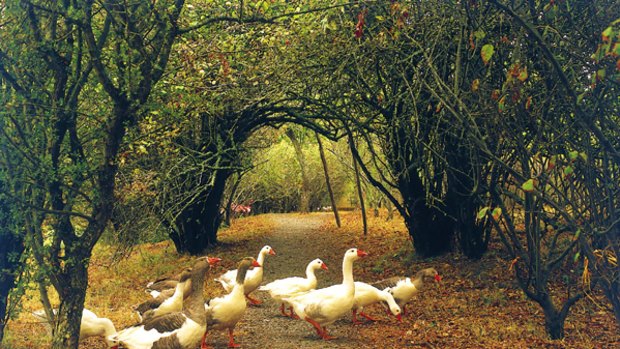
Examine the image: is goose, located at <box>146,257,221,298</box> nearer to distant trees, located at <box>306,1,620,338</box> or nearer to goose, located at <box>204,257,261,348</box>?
goose, located at <box>204,257,261,348</box>

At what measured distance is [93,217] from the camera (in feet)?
26.2

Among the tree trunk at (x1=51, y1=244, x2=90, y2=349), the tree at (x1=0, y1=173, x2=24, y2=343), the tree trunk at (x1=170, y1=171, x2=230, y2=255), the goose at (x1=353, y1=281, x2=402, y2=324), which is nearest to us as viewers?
the tree at (x1=0, y1=173, x2=24, y2=343)

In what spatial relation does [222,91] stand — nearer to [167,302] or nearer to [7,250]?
[167,302]

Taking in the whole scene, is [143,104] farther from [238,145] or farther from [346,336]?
[238,145]

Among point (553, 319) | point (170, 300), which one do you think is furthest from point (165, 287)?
point (553, 319)

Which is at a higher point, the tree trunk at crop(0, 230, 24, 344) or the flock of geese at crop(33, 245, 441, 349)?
the tree trunk at crop(0, 230, 24, 344)

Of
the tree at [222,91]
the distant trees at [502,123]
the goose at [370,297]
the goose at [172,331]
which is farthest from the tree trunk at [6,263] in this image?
the distant trees at [502,123]

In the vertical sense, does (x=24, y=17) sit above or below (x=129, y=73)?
above

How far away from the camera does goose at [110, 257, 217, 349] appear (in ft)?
26.9

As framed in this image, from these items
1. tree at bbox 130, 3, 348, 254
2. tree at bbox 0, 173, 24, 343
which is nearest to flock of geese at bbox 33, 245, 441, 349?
tree at bbox 0, 173, 24, 343

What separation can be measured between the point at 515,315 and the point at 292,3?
7925 mm

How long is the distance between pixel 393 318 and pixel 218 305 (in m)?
4.00

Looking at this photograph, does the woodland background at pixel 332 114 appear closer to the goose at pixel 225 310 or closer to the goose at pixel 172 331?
the goose at pixel 172 331

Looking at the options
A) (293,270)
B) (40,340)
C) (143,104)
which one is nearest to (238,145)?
(293,270)
